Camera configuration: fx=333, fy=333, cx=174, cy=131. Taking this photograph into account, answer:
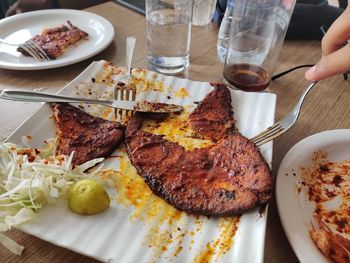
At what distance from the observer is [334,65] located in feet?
2.89

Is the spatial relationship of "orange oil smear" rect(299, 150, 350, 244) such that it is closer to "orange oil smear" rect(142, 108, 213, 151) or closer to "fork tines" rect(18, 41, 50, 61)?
"orange oil smear" rect(142, 108, 213, 151)

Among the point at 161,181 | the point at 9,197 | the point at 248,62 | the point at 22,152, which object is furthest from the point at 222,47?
the point at 9,197

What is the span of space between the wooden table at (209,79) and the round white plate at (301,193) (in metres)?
0.06

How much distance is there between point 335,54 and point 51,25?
1.30 metres

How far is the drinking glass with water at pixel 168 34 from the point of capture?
1312 mm

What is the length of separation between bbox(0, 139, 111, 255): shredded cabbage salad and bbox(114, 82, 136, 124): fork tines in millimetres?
221

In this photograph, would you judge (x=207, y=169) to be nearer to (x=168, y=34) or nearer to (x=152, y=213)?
(x=152, y=213)

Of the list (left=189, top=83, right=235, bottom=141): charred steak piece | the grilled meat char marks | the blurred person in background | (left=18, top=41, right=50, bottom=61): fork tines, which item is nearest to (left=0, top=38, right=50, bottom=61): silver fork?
(left=18, top=41, right=50, bottom=61): fork tines

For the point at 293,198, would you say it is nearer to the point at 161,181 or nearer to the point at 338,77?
the point at 161,181

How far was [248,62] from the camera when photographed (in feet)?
4.33

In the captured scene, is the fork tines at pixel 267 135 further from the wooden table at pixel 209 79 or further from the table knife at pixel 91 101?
the table knife at pixel 91 101

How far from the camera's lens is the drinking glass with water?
1.31 m

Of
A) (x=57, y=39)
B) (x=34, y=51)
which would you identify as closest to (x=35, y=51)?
(x=34, y=51)

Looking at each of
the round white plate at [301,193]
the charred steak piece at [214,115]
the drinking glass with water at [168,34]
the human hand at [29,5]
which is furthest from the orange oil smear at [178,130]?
the human hand at [29,5]
